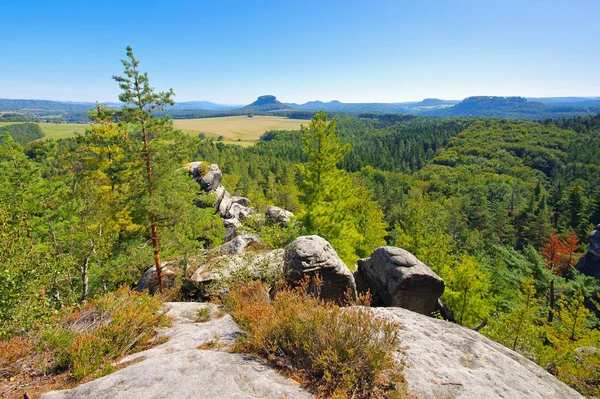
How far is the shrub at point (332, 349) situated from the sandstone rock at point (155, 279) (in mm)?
12329

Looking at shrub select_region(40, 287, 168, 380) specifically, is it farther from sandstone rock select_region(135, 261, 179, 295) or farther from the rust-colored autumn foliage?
the rust-colored autumn foliage

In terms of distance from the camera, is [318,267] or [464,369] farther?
[318,267]

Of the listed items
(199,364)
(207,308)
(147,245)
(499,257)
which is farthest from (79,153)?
(499,257)

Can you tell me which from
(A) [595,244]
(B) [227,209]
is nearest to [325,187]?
(B) [227,209]

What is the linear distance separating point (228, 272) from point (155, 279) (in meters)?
6.48

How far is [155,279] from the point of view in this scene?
18.4 m

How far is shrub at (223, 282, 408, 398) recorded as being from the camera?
18.8 feet

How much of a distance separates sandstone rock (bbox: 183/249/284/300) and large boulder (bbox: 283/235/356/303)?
2.18 ft

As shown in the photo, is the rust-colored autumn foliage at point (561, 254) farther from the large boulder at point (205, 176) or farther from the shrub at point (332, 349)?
the shrub at point (332, 349)

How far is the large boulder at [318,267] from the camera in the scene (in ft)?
45.7

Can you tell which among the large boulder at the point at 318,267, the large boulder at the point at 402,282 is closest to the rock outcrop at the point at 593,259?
the large boulder at the point at 402,282

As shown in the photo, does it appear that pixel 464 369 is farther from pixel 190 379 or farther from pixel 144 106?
pixel 144 106

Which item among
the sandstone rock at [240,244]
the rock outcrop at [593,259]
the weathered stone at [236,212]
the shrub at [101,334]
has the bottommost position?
the rock outcrop at [593,259]

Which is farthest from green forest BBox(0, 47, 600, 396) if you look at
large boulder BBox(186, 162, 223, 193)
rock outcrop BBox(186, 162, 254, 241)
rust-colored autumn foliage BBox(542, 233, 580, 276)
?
rust-colored autumn foliage BBox(542, 233, 580, 276)
